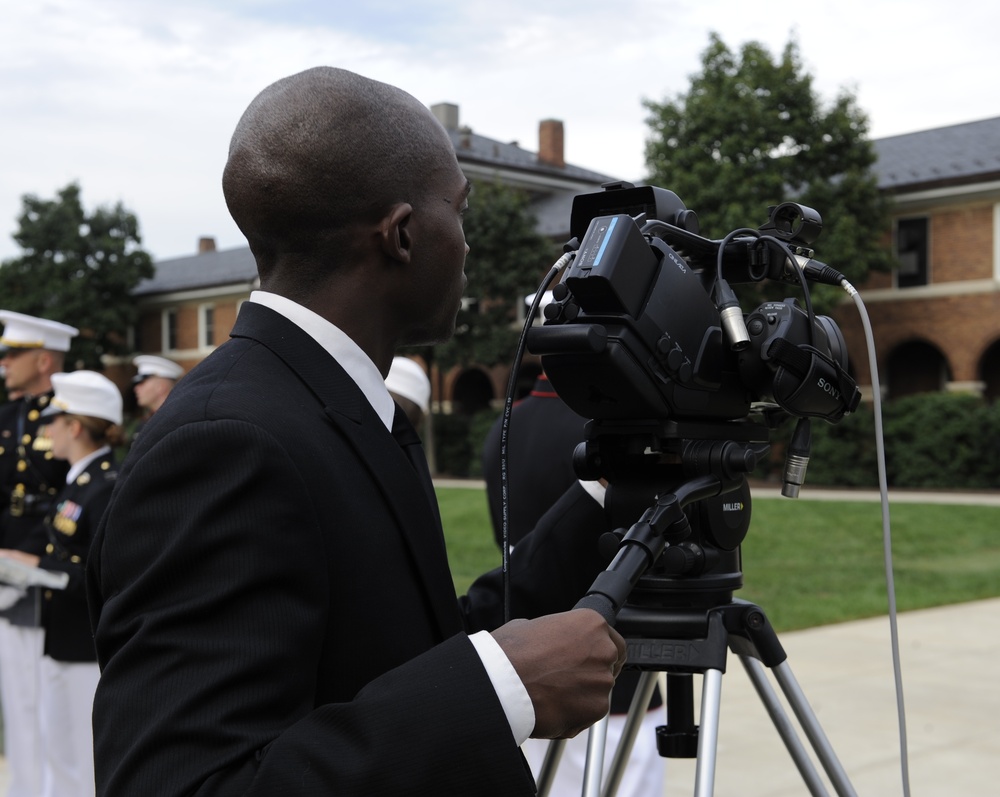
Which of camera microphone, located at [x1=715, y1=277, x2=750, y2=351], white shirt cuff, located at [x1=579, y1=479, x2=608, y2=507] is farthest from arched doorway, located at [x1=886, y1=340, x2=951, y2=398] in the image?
camera microphone, located at [x1=715, y1=277, x2=750, y2=351]

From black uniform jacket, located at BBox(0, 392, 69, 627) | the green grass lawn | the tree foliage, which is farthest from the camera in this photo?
the tree foliage

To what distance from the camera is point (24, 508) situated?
535 centimetres

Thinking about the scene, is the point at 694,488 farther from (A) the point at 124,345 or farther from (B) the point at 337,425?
(A) the point at 124,345

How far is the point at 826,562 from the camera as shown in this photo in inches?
469

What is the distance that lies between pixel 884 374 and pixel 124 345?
1100 inches

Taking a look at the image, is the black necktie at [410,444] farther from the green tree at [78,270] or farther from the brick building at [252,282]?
the green tree at [78,270]

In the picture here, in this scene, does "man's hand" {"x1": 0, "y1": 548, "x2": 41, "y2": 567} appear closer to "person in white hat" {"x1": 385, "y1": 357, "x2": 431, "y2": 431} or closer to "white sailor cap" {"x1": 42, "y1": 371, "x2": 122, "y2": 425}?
"white sailor cap" {"x1": 42, "y1": 371, "x2": 122, "y2": 425}

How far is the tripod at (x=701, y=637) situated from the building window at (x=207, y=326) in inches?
1545

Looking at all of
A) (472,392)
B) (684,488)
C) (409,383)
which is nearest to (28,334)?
(409,383)

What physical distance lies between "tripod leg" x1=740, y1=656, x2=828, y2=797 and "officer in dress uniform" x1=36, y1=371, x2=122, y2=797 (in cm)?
309

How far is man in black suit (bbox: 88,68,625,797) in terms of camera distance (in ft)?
4.08

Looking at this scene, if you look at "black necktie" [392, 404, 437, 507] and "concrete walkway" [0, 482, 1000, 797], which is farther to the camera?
"concrete walkway" [0, 482, 1000, 797]

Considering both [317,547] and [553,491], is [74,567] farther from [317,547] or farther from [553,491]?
[317,547]

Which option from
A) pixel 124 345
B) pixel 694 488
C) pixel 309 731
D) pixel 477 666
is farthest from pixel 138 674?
pixel 124 345
